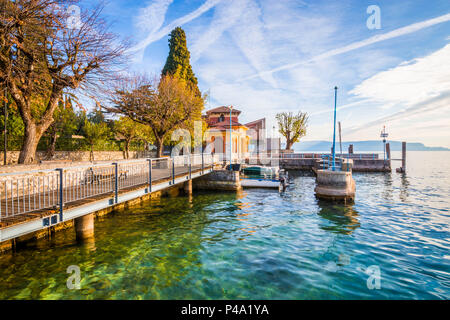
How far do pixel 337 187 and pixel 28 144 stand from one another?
712 inches

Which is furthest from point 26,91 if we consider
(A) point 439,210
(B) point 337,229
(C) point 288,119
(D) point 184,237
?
(C) point 288,119

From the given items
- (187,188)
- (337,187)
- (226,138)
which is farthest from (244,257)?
(226,138)

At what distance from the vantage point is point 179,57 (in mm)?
32719

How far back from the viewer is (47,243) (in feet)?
27.3

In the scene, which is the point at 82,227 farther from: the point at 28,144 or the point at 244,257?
the point at 244,257

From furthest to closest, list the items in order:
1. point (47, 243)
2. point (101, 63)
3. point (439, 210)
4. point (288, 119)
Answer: point (288, 119) → point (439, 210) → point (101, 63) → point (47, 243)

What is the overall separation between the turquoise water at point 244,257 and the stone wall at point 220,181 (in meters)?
7.00

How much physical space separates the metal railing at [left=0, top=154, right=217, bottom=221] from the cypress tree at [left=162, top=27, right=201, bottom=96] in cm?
1830

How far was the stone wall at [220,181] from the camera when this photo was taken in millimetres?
20231

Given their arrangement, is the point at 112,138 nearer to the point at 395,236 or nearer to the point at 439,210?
the point at 395,236

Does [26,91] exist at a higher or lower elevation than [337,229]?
higher

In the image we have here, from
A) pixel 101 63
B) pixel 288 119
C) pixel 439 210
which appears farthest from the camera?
pixel 288 119

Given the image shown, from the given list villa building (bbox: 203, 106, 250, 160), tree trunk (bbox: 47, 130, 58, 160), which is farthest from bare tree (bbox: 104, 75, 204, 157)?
villa building (bbox: 203, 106, 250, 160)
